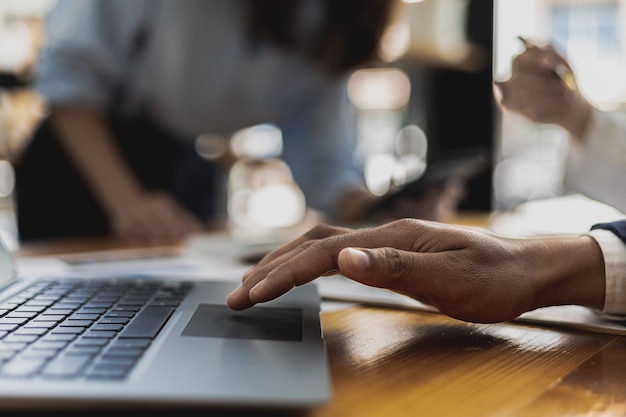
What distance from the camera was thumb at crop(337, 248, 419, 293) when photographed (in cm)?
41

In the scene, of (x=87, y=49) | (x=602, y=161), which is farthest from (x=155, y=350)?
(x=87, y=49)

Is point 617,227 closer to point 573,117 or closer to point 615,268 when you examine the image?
point 615,268

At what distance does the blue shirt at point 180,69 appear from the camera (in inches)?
43.2

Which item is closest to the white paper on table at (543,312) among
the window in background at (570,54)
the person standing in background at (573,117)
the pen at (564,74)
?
the person standing in background at (573,117)

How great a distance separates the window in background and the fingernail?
1.18 metres

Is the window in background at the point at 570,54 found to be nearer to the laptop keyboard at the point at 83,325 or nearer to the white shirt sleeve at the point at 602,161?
the white shirt sleeve at the point at 602,161

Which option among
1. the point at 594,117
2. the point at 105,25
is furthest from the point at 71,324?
the point at 105,25

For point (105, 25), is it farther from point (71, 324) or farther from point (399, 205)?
point (71, 324)

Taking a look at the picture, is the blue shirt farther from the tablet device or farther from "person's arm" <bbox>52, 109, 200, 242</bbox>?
the tablet device

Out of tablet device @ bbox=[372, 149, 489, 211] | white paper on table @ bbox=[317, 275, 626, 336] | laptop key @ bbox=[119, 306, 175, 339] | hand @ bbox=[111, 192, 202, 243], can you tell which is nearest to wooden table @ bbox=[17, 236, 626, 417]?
white paper on table @ bbox=[317, 275, 626, 336]

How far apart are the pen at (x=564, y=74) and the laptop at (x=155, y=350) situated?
45cm

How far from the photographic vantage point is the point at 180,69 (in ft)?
3.80

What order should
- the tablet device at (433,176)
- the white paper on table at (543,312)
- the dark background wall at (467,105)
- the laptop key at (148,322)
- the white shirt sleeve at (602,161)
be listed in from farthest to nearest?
the dark background wall at (467,105)
the tablet device at (433,176)
the white shirt sleeve at (602,161)
the white paper on table at (543,312)
the laptop key at (148,322)

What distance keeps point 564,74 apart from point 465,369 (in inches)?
20.5
